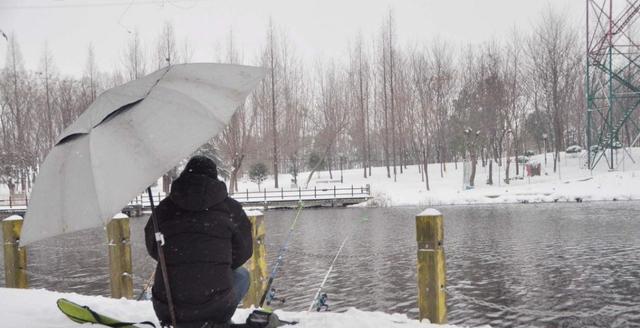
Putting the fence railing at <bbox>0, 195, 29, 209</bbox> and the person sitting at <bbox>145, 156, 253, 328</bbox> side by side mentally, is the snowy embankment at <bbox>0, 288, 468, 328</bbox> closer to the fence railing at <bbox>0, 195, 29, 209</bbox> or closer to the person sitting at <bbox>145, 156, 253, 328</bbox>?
the person sitting at <bbox>145, 156, 253, 328</bbox>

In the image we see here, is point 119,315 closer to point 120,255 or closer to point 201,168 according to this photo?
point 120,255

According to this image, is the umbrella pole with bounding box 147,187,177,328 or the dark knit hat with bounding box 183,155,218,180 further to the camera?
the dark knit hat with bounding box 183,155,218,180

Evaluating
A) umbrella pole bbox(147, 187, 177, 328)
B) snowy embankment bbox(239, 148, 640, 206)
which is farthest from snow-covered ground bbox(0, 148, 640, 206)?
umbrella pole bbox(147, 187, 177, 328)

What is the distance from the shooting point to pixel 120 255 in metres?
6.55

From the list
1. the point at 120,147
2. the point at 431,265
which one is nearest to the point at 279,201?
the point at 431,265

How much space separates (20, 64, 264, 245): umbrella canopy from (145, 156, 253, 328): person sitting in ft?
1.19

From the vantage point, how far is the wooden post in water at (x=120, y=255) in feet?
21.3

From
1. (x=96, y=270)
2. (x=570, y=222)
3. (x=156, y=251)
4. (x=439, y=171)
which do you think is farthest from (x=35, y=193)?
(x=439, y=171)

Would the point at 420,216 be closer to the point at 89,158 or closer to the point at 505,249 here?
the point at 89,158

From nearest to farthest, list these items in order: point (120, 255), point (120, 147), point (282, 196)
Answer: point (120, 147) → point (120, 255) → point (282, 196)

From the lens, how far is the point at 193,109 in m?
3.10

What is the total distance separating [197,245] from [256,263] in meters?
3.12

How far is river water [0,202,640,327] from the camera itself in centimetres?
833

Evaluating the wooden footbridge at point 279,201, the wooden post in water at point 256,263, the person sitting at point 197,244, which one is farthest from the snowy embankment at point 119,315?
the wooden footbridge at point 279,201
